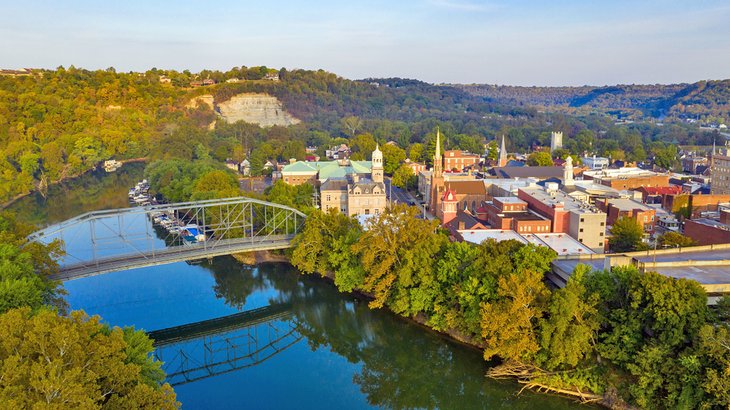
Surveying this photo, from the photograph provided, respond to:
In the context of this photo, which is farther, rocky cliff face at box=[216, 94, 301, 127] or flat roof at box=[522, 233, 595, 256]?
rocky cliff face at box=[216, 94, 301, 127]

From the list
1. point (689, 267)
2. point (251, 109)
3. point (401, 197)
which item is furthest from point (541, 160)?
point (251, 109)

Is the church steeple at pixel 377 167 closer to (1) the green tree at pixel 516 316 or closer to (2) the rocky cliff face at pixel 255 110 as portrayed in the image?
(1) the green tree at pixel 516 316

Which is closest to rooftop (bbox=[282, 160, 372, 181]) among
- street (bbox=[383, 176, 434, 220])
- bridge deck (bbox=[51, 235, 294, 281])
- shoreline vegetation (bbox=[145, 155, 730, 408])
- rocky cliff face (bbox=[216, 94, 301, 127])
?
street (bbox=[383, 176, 434, 220])

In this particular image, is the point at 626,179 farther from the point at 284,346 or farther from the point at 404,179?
the point at 284,346

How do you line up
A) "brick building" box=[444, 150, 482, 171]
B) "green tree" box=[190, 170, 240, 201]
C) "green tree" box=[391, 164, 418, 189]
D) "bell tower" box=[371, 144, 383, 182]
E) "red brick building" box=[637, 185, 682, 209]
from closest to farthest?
"green tree" box=[190, 170, 240, 201], "red brick building" box=[637, 185, 682, 209], "bell tower" box=[371, 144, 383, 182], "green tree" box=[391, 164, 418, 189], "brick building" box=[444, 150, 482, 171]

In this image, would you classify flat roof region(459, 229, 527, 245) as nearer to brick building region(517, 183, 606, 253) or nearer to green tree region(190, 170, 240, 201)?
brick building region(517, 183, 606, 253)

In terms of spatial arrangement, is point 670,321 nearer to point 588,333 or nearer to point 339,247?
point 588,333

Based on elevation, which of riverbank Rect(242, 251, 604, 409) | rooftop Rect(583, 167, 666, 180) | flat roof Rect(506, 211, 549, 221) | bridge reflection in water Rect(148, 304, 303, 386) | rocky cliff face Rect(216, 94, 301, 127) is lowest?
bridge reflection in water Rect(148, 304, 303, 386)

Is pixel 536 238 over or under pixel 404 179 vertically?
under
